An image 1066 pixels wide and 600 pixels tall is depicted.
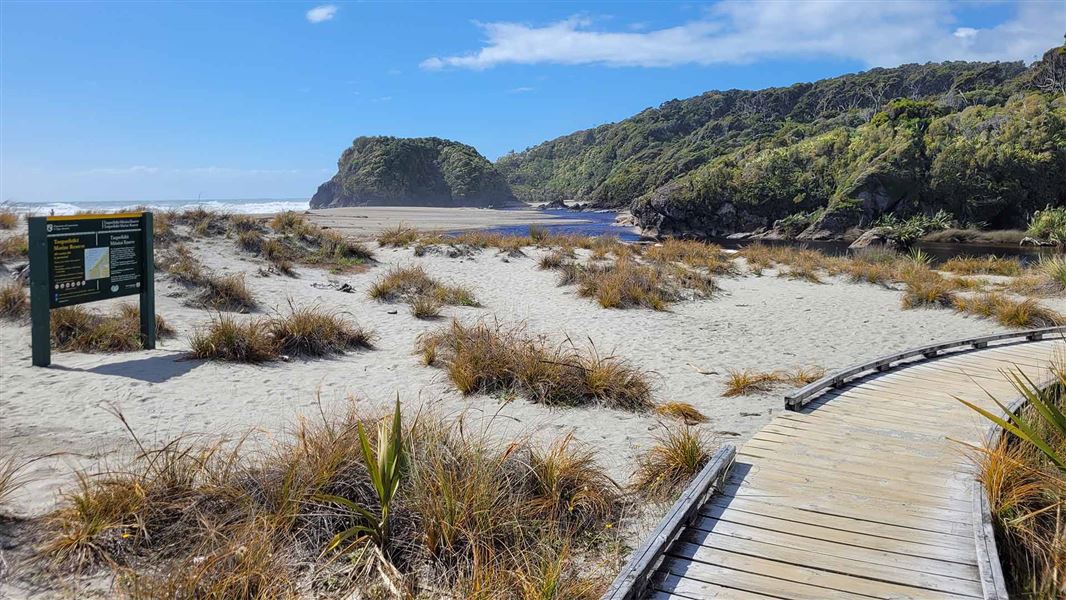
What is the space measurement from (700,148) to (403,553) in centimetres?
12172

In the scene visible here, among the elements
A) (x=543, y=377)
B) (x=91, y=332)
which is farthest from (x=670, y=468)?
(x=91, y=332)

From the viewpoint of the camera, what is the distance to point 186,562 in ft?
10.6

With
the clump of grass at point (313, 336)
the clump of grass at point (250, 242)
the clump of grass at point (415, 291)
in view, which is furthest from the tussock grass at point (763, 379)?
the clump of grass at point (250, 242)

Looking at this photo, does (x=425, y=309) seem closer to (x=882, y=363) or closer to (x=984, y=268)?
(x=882, y=363)

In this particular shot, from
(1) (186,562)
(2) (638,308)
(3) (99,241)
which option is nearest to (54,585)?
(1) (186,562)

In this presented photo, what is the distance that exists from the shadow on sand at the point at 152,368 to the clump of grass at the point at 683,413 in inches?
231

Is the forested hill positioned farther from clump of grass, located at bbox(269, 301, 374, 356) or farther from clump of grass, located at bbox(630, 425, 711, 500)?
clump of grass, located at bbox(630, 425, 711, 500)

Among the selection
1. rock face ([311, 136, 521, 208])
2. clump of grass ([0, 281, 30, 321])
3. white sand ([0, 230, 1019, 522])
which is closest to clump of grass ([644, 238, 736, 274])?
white sand ([0, 230, 1019, 522])

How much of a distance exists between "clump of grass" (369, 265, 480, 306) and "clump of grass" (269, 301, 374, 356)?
3.36 meters

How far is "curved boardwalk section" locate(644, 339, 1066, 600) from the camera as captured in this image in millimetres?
3156

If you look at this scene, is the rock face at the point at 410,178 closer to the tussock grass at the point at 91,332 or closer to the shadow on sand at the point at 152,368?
the tussock grass at the point at 91,332

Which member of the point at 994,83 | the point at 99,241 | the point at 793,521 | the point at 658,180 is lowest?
the point at 793,521

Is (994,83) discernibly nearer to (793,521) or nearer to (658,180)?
(658,180)

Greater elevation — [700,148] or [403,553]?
[700,148]
